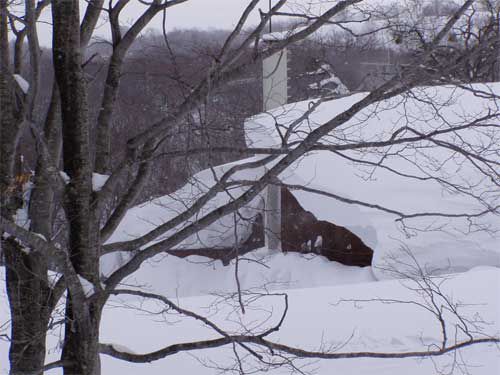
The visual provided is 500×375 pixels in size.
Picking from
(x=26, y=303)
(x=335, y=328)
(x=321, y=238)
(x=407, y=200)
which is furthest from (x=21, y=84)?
(x=321, y=238)

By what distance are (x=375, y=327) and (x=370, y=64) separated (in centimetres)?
286

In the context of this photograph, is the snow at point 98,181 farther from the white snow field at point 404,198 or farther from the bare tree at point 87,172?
the white snow field at point 404,198

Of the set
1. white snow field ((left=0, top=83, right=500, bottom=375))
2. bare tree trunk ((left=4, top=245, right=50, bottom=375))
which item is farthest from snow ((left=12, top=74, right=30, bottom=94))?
white snow field ((left=0, top=83, right=500, bottom=375))

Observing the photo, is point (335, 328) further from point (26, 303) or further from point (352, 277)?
point (352, 277)

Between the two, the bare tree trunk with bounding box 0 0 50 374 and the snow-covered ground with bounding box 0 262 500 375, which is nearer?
the bare tree trunk with bounding box 0 0 50 374

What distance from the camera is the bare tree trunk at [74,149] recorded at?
13.7 feet

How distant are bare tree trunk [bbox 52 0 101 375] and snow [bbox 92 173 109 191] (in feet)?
0.36

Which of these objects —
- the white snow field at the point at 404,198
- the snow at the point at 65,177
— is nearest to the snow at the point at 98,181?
the snow at the point at 65,177

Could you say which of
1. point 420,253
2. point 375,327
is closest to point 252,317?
point 375,327

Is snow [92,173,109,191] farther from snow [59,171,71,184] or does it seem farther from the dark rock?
the dark rock

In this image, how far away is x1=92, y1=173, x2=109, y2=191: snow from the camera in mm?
4383

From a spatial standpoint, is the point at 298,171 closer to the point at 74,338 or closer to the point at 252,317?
the point at 252,317

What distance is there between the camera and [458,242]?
1097 cm

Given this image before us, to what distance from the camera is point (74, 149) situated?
14.0ft
